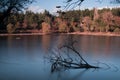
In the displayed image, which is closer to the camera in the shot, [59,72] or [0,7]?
[0,7]

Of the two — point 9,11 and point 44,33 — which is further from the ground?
point 9,11

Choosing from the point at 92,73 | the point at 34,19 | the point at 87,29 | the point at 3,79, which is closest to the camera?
the point at 3,79

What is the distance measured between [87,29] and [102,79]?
1484 inches

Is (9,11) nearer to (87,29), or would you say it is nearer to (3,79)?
(3,79)

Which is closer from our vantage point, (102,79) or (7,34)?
(102,79)

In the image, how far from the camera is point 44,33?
49.3 m

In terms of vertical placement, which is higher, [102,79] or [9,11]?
[9,11]

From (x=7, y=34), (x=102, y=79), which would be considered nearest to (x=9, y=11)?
(x=102, y=79)

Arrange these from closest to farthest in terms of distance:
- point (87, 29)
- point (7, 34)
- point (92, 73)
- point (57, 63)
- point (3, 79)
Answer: point (3, 79) → point (92, 73) → point (57, 63) → point (7, 34) → point (87, 29)

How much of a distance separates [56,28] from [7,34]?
9766 mm

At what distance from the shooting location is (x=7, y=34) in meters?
43.9

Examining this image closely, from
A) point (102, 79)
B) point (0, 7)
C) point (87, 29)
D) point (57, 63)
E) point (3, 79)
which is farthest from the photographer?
point (87, 29)

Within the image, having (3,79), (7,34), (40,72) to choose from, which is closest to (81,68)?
(40,72)

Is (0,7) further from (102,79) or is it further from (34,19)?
(34,19)
